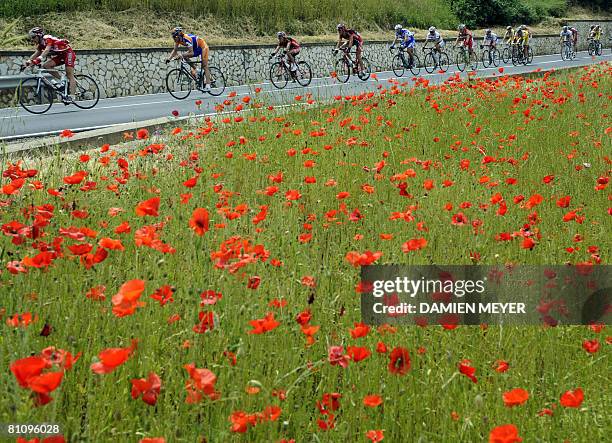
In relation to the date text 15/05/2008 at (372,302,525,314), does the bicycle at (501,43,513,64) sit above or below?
below

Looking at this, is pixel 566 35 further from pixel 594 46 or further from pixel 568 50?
pixel 594 46

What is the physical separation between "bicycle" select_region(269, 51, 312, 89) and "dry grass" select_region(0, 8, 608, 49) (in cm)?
452

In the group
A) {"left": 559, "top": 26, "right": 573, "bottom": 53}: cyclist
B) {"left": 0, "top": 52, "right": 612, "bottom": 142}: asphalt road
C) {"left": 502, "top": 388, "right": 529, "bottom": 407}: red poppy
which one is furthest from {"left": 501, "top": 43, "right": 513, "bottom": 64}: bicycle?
{"left": 502, "top": 388, "right": 529, "bottom": 407}: red poppy

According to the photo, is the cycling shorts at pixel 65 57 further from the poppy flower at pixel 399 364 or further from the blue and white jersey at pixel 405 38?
the poppy flower at pixel 399 364

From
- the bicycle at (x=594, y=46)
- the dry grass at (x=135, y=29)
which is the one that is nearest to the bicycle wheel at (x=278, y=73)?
the dry grass at (x=135, y=29)

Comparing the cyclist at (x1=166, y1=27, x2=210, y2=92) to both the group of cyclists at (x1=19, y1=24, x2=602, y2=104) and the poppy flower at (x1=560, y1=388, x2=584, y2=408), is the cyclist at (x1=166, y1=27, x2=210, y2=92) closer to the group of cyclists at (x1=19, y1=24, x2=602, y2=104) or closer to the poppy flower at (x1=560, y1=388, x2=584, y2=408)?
the group of cyclists at (x1=19, y1=24, x2=602, y2=104)

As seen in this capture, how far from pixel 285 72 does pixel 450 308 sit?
54.8 feet

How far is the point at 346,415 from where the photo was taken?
6.61 ft

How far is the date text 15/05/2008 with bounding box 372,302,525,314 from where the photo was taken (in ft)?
8.03

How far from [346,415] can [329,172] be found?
3.37 meters

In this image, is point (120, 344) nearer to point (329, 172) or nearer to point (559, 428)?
point (559, 428)

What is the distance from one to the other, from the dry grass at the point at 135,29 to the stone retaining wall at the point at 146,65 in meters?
1.12

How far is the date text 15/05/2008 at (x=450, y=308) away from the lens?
8.03 feet

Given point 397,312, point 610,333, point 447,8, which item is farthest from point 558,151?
point 447,8
